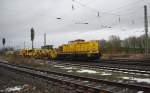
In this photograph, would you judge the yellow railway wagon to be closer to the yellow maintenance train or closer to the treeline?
the yellow maintenance train

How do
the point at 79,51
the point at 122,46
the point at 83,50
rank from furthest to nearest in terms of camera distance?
the point at 122,46 < the point at 79,51 < the point at 83,50

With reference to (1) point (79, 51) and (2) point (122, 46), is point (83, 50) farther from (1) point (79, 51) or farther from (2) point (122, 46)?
(2) point (122, 46)

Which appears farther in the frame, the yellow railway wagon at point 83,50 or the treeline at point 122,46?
the treeline at point 122,46

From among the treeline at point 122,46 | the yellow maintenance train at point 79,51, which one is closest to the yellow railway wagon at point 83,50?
the yellow maintenance train at point 79,51

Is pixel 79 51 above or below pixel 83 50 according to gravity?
below

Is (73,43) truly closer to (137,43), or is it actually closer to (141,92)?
(141,92)

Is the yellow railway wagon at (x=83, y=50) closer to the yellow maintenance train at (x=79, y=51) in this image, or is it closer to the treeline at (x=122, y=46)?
the yellow maintenance train at (x=79, y=51)

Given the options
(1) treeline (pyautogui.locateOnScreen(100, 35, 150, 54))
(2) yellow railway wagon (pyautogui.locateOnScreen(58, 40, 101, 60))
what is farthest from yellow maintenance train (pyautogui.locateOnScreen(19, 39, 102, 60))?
(1) treeline (pyautogui.locateOnScreen(100, 35, 150, 54))

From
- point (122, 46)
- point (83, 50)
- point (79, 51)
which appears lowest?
point (79, 51)

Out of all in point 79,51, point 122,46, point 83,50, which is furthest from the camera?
point 122,46

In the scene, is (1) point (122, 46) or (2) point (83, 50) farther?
(1) point (122, 46)

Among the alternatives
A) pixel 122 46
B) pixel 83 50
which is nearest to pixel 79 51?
pixel 83 50

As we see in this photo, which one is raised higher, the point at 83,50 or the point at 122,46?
the point at 122,46

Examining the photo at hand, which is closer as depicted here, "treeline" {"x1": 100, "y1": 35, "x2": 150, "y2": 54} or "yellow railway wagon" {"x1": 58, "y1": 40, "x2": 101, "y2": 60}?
"yellow railway wagon" {"x1": 58, "y1": 40, "x2": 101, "y2": 60}
